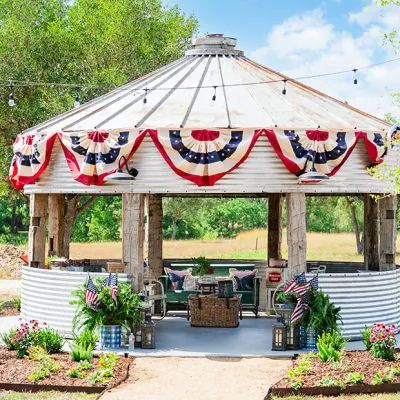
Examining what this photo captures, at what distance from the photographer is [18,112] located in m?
23.9

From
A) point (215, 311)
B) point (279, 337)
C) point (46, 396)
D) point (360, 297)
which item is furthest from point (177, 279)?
point (46, 396)

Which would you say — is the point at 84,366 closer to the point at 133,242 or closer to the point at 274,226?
the point at 133,242

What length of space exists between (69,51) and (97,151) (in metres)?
12.2

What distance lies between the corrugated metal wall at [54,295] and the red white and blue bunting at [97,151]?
158cm

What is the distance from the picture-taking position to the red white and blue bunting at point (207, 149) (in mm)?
13953

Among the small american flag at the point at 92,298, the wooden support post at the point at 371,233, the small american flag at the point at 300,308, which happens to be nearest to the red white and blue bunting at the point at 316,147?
the small american flag at the point at 300,308

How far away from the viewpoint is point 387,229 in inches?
625

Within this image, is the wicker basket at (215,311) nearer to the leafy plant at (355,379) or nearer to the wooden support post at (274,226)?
the wooden support post at (274,226)

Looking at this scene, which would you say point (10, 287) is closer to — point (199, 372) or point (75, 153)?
point (75, 153)

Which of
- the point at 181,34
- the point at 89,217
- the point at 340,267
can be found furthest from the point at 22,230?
the point at 340,267

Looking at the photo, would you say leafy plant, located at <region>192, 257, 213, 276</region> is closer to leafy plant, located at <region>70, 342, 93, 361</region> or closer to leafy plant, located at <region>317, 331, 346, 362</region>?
leafy plant, located at <region>317, 331, 346, 362</region>

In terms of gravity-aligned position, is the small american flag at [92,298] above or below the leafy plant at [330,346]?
above

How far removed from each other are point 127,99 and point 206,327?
176 inches

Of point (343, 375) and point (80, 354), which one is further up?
point (80, 354)
